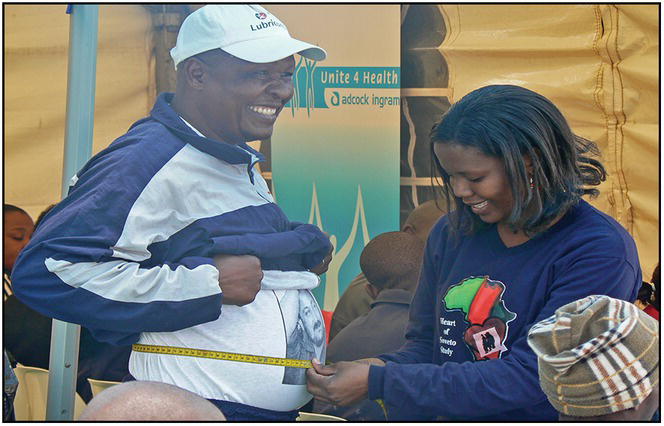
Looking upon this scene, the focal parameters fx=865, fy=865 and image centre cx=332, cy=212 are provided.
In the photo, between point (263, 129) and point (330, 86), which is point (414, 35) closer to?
point (330, 86)

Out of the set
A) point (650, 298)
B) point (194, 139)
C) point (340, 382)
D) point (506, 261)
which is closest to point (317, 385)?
point (340, 382)

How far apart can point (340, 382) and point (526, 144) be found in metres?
0.76

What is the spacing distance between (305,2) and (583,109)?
118 centimetres

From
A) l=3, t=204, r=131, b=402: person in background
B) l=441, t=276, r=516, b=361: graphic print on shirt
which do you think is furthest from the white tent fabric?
l=441, t=276, r=516, b=361: graphic print on shirt

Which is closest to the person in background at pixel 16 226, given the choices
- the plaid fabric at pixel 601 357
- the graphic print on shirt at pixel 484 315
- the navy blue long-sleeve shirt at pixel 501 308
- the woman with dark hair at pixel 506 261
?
the woman with dark hair at pixel 506 261

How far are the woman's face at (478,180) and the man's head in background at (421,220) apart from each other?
112cm

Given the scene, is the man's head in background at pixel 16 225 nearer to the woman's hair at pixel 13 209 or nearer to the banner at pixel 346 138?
the woman's hair at pixel 13 209

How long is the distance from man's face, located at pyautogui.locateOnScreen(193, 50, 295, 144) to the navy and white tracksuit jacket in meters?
0.07

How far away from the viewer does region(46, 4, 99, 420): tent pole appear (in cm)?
A: 245

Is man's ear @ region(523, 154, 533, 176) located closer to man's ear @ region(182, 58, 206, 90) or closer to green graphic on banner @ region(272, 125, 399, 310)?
man's ear @ region(182, 58, 206, 90)

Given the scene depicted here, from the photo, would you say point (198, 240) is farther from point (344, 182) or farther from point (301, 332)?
point (344, 182)

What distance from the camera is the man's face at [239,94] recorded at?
2.29m

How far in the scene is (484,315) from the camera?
2.12 metres

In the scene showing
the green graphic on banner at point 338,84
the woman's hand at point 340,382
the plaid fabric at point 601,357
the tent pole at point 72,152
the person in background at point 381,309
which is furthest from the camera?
the green graphic on banner at point 338,84
